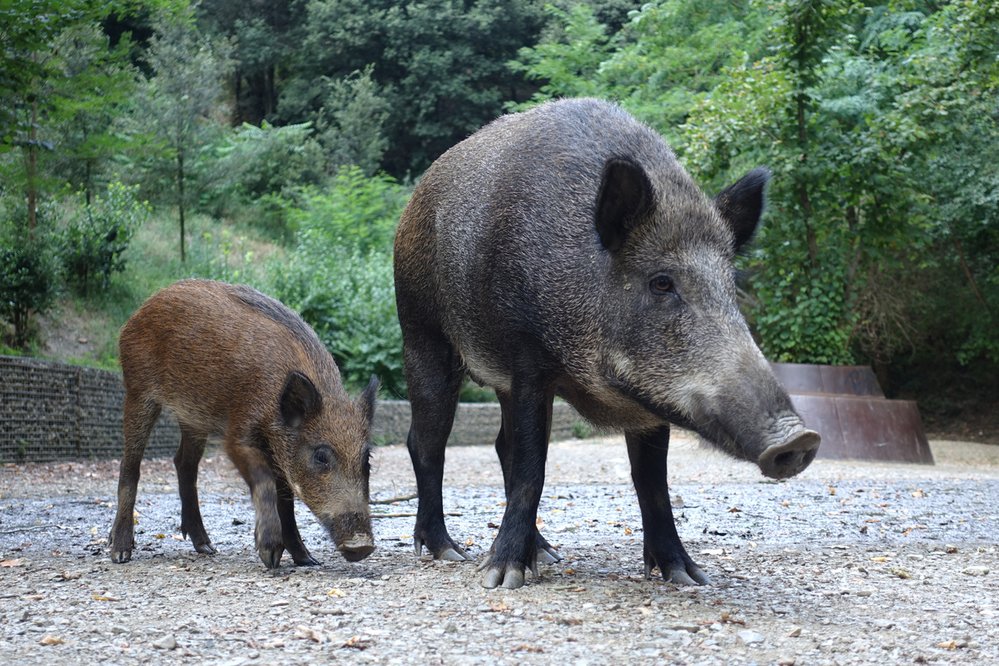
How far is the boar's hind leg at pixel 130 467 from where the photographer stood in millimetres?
5672

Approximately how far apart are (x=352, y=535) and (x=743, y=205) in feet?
7.83

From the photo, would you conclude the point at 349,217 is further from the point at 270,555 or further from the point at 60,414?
the point at 270,555

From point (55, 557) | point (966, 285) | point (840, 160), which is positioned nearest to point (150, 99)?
point (840, 160)

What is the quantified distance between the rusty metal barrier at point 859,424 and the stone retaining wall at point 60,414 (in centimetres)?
708

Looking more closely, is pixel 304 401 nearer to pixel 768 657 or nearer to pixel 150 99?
pixel 768 657

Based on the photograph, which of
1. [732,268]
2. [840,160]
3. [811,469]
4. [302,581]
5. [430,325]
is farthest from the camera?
[840,160]

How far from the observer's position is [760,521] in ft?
23.7

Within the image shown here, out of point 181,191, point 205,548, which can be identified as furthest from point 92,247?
point 205,548

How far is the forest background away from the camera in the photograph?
14117 millimetres

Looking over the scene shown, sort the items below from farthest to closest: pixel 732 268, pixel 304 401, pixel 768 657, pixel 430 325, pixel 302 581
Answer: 1. pixel 430 325
2. pixel 304 401
3. pixel 302 581
4. pixel 732 268
5. pixel 768 657

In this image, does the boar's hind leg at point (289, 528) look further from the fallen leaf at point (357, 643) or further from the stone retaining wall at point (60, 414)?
the stone retaining wall at point (60, 414)

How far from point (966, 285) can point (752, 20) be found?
6.64 metres

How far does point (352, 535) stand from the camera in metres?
5.14

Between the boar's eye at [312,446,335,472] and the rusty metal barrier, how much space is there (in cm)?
795
